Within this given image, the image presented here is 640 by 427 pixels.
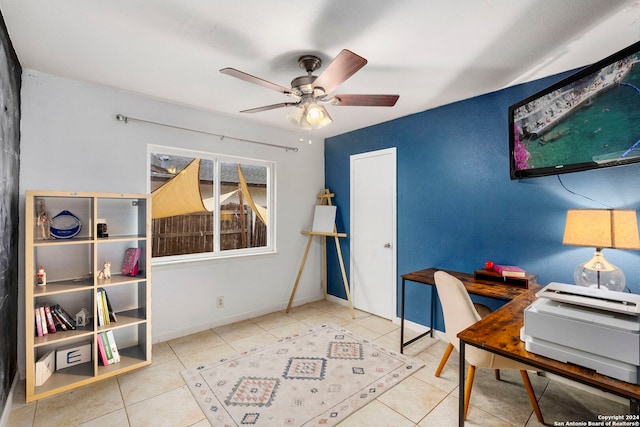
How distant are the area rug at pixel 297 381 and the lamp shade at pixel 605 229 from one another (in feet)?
5.14

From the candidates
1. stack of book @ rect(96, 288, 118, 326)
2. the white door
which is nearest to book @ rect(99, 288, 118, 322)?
stack of book @ rect(96, 288, 118, 326)

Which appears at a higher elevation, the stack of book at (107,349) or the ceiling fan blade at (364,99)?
the ceiling fan blade at (364,99)

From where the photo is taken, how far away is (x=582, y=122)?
1.92 meters

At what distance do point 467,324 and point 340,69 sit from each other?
1.73 m

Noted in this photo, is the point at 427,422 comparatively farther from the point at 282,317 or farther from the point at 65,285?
the point at 65,285

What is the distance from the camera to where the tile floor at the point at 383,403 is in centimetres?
186

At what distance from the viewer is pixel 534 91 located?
2.37 m

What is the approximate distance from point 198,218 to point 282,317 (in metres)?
1.57

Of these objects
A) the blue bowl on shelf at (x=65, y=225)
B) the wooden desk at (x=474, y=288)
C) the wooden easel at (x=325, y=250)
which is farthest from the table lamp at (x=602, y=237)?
the blue bowl on shelf at (x=65, y=225)

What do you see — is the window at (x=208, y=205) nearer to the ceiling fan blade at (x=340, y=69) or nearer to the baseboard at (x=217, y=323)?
the baseboard at (x=217, y=323)

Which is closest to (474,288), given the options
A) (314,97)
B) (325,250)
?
(314,97)

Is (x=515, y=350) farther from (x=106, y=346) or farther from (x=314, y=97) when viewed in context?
(x=106, y=346)

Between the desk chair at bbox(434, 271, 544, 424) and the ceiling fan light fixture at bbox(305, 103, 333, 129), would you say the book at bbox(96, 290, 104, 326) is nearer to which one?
the ceiling fan light fixture at bbox(305, 103, 333, 129)

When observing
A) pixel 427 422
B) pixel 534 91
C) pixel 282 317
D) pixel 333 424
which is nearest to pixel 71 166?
pixel 282 317
